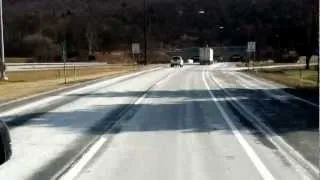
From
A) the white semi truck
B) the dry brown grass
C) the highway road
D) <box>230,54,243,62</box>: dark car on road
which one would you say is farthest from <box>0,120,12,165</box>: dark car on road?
<box>230,54,243,62</box>: dark car on road

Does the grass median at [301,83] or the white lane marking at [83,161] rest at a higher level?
the white lane marking at [83,161]

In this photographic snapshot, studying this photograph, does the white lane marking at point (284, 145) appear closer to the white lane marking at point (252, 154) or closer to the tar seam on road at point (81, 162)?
the white lane marking at point (252, 154)

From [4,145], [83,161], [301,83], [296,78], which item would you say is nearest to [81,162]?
[83,161]

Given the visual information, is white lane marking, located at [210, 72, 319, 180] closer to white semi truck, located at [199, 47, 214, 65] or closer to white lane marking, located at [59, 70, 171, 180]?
white lane marking, located at [59, 70, 171, 180]

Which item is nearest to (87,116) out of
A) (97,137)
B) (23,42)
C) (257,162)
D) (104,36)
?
(97,137)

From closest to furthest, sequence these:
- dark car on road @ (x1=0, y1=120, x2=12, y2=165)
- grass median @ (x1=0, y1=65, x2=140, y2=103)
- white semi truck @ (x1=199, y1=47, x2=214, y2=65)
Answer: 1. dark car on road @ (x1=0, y1=120, x2=12, y2=165)
2. grass median @ (x1=0, y1=65, x2=140, y2=103)
3. white semi truck @ (x1=199, y1=47, x2=214, y2=65)

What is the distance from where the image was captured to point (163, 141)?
14.2 m

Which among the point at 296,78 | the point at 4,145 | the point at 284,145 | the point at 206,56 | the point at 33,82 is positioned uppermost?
the point at 4,145

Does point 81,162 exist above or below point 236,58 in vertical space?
above

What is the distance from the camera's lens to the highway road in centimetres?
1043

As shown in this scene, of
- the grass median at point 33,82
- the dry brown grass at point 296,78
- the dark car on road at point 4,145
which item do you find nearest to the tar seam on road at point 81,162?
the dark car on road at point 4,145

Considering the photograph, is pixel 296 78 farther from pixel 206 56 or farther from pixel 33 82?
pixel 206 56

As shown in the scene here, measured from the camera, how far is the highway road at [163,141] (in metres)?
10.4

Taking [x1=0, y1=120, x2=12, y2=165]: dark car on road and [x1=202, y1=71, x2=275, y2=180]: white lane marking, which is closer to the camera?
[x1=0, y1=120, x2=12, y2=165]: dark car on road
